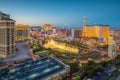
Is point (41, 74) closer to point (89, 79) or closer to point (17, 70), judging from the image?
point (17, 70)

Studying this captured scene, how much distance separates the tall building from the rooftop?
13.5ft

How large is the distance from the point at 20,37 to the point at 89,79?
14.1 meters

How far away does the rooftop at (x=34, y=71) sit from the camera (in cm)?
604

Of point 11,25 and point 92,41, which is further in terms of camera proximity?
point 92,41

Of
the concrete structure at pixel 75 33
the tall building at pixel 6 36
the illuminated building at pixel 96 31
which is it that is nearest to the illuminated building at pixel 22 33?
the tall building at pixel 6 36

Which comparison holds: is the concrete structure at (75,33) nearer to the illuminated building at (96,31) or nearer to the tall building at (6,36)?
the illuminated building at (96,31)

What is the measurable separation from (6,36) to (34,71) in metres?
5.23

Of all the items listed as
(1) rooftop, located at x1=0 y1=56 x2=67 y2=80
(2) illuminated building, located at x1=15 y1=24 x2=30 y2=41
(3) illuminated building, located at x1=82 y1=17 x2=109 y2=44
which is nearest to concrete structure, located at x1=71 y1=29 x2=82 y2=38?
(3) illuminated building, located at x1=82 y1=17 x2=109 y2=44

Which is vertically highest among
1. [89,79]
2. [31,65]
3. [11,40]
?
[11,40]

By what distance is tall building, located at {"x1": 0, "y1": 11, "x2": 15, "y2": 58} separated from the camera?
1063 cm

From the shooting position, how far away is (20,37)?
18.9 m

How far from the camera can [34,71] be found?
6.57m

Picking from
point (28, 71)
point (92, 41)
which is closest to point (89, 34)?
point (92, 41)

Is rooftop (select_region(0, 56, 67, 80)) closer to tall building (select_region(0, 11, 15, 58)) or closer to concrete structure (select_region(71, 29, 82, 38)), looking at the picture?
tall building (select_region(0, 11, 15, 58))
